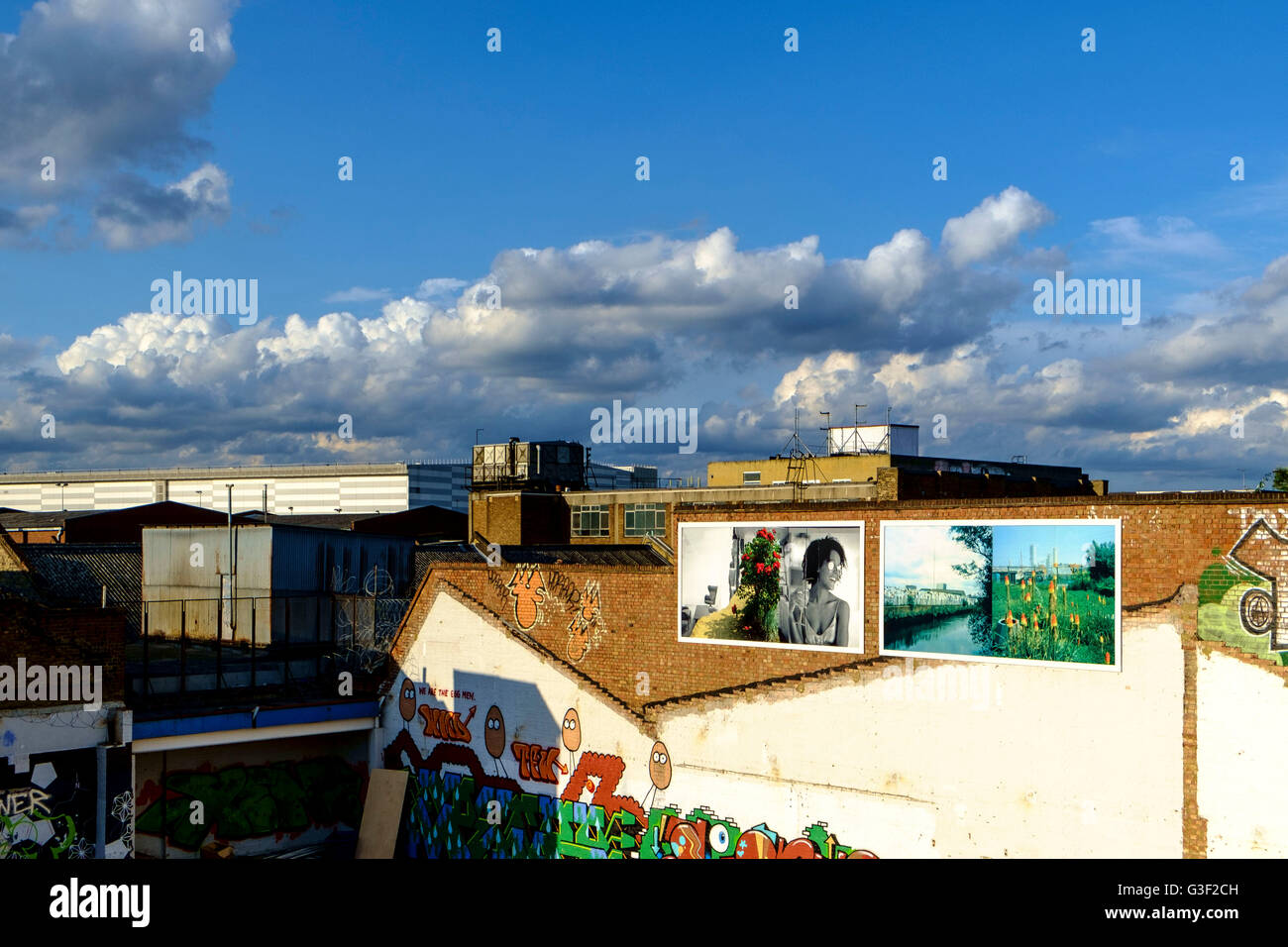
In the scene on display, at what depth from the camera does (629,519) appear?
64.2 meters

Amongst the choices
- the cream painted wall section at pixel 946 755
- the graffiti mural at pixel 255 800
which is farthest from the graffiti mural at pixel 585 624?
the graffiti mural at pixel 255 800

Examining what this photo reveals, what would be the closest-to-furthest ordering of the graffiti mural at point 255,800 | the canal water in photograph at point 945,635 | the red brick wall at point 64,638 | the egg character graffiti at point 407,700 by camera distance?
the canal water in photograph at point 945,635 < the red brick wall at point 64,638 < the graffiti mural at point 255,800 < the egg character graffiti at point 407,700

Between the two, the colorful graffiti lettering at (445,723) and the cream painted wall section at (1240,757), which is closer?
the cream painted wall section at (1240,757)

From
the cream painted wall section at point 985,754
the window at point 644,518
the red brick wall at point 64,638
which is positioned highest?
the window at point 644,518

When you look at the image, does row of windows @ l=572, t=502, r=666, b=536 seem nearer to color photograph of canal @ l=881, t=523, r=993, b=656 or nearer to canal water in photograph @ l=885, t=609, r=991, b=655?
color photograph of canal @ l=881, t=523, r=993, b=656

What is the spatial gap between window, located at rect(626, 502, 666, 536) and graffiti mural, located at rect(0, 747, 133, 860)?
136 feet

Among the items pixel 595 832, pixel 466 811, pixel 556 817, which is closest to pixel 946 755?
pixel 595 832

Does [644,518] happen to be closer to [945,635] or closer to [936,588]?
[936,588]

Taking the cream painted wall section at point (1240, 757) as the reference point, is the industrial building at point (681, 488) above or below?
above

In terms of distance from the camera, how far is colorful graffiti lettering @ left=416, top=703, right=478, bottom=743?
2666 centimetres

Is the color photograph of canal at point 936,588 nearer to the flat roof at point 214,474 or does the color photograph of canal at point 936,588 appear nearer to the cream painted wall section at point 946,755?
the cream painted wall section at point 946,755

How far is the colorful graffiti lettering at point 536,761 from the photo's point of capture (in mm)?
24516
